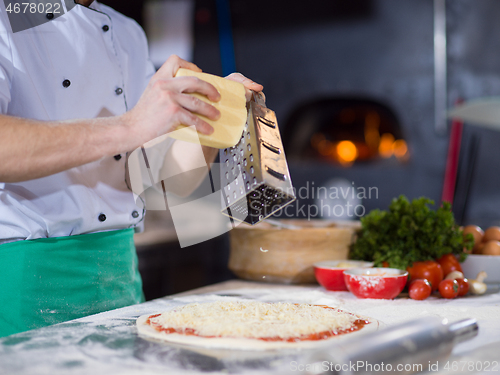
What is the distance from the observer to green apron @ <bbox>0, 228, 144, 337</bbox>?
3.51 ft

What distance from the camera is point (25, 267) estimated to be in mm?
1074

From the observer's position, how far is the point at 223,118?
1039mm

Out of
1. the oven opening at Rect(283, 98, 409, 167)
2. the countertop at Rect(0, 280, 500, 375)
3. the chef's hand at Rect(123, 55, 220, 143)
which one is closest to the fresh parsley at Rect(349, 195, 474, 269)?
the countertop at Rect(0, 280, 500, 375)

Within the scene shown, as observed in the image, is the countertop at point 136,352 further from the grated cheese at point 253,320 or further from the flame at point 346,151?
the flame at point 346,151

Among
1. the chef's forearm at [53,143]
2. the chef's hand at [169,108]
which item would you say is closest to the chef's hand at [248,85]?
the chef's hand at [169,108]

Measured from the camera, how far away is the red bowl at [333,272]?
1377 mm

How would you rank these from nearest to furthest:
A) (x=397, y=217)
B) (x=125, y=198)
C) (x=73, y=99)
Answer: (x=73, y=99), (x=125, y=198), (x=397, y=217)

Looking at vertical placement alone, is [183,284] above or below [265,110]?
below

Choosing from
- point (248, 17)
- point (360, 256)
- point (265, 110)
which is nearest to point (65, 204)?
point (265, 110)

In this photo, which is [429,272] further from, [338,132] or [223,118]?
[338,132]

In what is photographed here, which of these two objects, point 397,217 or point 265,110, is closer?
point 265,110

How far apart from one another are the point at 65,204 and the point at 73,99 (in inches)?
10.8

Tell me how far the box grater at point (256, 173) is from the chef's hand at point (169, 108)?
0.32ft

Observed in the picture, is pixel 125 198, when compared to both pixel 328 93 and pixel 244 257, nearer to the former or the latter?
pixel 244 257
